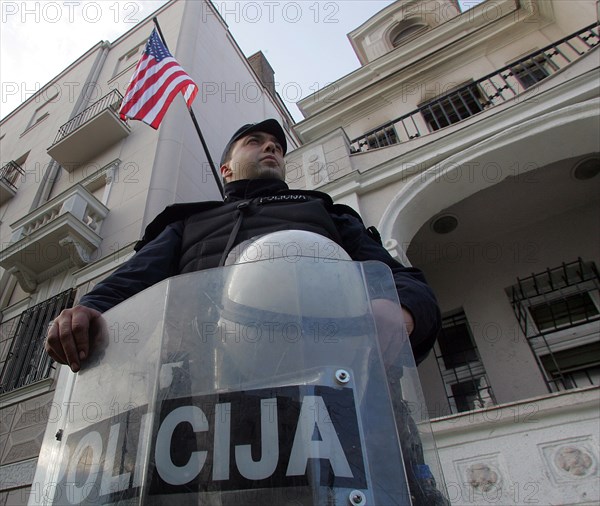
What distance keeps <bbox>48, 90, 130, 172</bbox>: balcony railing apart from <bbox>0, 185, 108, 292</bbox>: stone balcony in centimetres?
212

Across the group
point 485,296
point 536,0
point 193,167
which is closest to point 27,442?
point 193,167

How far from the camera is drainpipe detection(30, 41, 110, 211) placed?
8676 millimetres

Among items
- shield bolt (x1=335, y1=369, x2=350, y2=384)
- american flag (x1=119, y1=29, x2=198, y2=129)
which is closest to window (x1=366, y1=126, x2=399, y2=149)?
american flag (x1=119, y1=29, x2=198, y2=129)

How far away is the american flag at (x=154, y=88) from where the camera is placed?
522 centimetres

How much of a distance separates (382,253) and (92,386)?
0.95m

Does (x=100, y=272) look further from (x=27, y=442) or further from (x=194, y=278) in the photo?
(x=194, y=278)

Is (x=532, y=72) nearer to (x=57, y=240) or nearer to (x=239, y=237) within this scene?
(x=239, y=237)

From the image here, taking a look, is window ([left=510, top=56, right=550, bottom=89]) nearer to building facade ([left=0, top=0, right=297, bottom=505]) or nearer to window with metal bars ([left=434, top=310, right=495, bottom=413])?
window with metal bars ([left=434, top=310, right=495, bottom=413])

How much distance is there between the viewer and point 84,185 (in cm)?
794

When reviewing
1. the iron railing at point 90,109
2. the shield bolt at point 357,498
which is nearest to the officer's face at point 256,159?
the shield bolt at point 357,498

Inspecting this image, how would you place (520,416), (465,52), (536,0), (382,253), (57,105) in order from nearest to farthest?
(382,253) → (520,416) → (536,0) → (465,52) → (57,105)

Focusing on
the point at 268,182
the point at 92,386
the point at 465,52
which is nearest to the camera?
the point at 92,386

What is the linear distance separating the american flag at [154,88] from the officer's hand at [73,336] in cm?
470

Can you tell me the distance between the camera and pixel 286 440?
0.68 m
